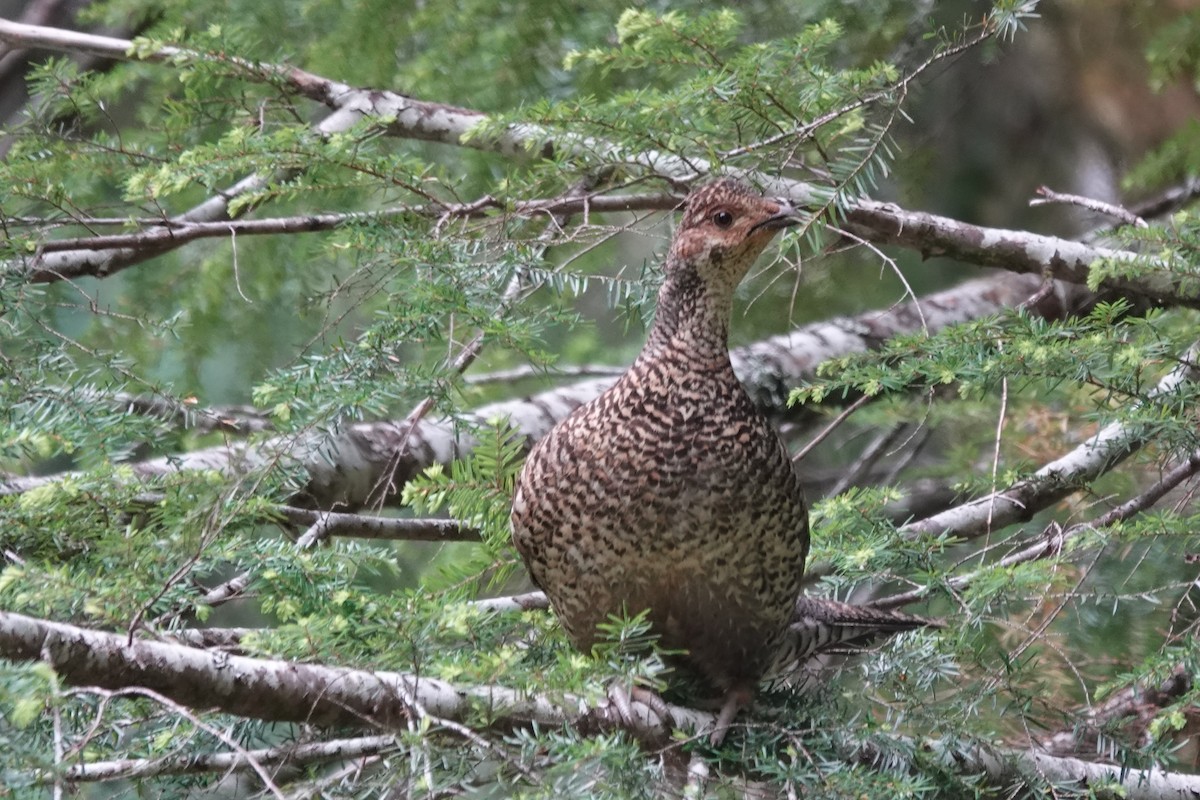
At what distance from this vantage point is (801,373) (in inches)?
195

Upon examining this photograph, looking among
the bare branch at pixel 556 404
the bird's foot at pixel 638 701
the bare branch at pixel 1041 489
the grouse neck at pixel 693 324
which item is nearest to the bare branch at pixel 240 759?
the bird's foot at pixel 638 701

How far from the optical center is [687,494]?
8.59 ft

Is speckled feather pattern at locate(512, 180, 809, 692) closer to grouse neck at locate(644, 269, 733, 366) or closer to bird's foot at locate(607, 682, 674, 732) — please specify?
grouse neck at locate(644, 269, 733, 366)

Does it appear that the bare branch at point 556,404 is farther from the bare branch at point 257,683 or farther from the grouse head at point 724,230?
the bare branch at point 257,683

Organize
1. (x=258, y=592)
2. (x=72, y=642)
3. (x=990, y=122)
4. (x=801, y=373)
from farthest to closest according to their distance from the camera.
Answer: (x=990, y=122) → (x=801, y=373) → (x=258, y=592) → (x=72, y=642)

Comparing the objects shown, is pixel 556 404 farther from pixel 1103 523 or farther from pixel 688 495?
pixel 1103 523

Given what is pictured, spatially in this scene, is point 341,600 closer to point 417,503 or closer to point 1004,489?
point 417,503

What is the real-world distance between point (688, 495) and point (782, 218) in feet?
2.09

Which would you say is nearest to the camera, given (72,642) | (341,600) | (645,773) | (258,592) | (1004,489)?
(72,642)

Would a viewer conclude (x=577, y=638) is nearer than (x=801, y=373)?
Yes

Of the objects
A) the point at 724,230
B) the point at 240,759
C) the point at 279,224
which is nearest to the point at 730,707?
the point at 724,230

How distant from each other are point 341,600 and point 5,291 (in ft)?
3.83

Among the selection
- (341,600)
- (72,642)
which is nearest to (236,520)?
(341,600)

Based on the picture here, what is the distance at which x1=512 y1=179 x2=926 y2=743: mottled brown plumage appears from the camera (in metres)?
2.64
